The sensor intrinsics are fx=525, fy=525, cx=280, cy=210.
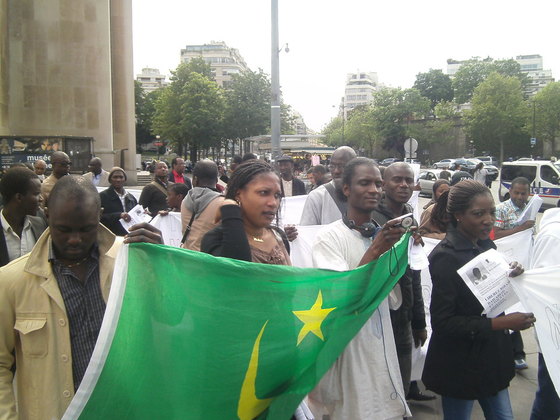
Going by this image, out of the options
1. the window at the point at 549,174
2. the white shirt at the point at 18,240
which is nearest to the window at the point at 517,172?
the window at the point at 549,174

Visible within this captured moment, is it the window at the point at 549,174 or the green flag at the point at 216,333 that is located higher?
the window at the point at 549,174

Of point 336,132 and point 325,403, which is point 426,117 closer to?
point 336,132

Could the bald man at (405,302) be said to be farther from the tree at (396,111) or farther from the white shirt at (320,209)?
the tree at (396,111)

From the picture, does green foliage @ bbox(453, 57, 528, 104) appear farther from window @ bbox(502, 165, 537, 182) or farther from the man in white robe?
the man in white robe

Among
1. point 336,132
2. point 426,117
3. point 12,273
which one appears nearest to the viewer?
point 12,273

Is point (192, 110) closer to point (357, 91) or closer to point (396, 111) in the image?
point (396, 111)

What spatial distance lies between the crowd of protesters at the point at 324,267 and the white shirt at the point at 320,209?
3.45 feet

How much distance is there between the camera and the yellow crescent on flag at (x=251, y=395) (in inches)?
95.2

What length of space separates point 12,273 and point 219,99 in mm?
49609

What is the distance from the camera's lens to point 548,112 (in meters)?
60.2

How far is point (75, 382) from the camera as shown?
2.19 metres

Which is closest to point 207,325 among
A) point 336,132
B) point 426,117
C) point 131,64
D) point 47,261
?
point 47,261

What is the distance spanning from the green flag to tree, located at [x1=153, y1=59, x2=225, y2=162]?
47.7 m

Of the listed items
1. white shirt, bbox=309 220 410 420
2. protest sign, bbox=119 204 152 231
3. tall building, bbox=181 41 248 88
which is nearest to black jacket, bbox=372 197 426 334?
white shirt, bbox=309 220 410 420
